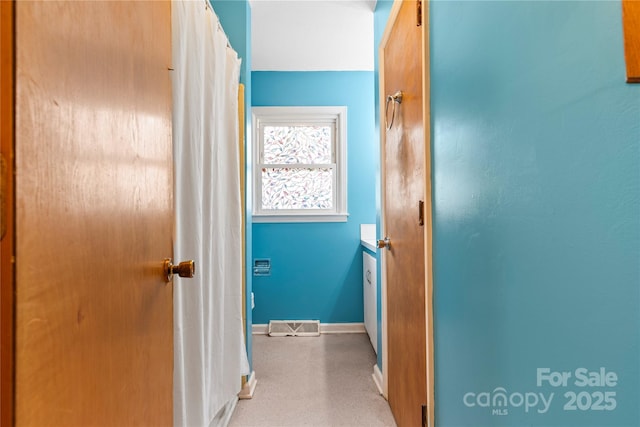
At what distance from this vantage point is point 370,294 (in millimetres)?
2770

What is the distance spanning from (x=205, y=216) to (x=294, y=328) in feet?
6.67

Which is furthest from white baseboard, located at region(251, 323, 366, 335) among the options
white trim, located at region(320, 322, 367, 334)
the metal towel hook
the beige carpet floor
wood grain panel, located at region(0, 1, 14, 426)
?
wood grain panel, located at region(0, 1, 14, 426)

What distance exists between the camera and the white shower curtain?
1.07 m

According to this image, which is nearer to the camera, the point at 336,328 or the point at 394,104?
the point at 394,104

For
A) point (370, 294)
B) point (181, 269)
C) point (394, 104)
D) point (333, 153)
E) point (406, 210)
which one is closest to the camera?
point (181, 269)

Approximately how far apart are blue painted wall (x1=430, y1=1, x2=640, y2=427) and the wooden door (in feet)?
0.73

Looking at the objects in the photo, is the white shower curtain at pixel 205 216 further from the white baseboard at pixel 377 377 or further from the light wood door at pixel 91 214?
the white baseboard at pixel 377 377

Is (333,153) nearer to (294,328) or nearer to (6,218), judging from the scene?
(294,328)

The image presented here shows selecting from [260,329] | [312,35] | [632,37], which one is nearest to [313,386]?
[260,329]

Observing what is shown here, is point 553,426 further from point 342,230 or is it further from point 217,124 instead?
point 342,230

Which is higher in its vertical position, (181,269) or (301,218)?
(301,218)

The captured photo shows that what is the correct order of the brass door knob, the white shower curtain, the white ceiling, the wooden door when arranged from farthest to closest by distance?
the white ceiling < the wooden door < the white shower curtain < the brass door knob

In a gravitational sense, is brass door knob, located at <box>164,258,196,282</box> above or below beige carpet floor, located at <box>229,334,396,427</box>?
above

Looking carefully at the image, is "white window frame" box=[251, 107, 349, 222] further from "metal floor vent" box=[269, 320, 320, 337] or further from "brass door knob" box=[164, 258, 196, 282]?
"brass door knob" box=[164, 258, 196, 282]
